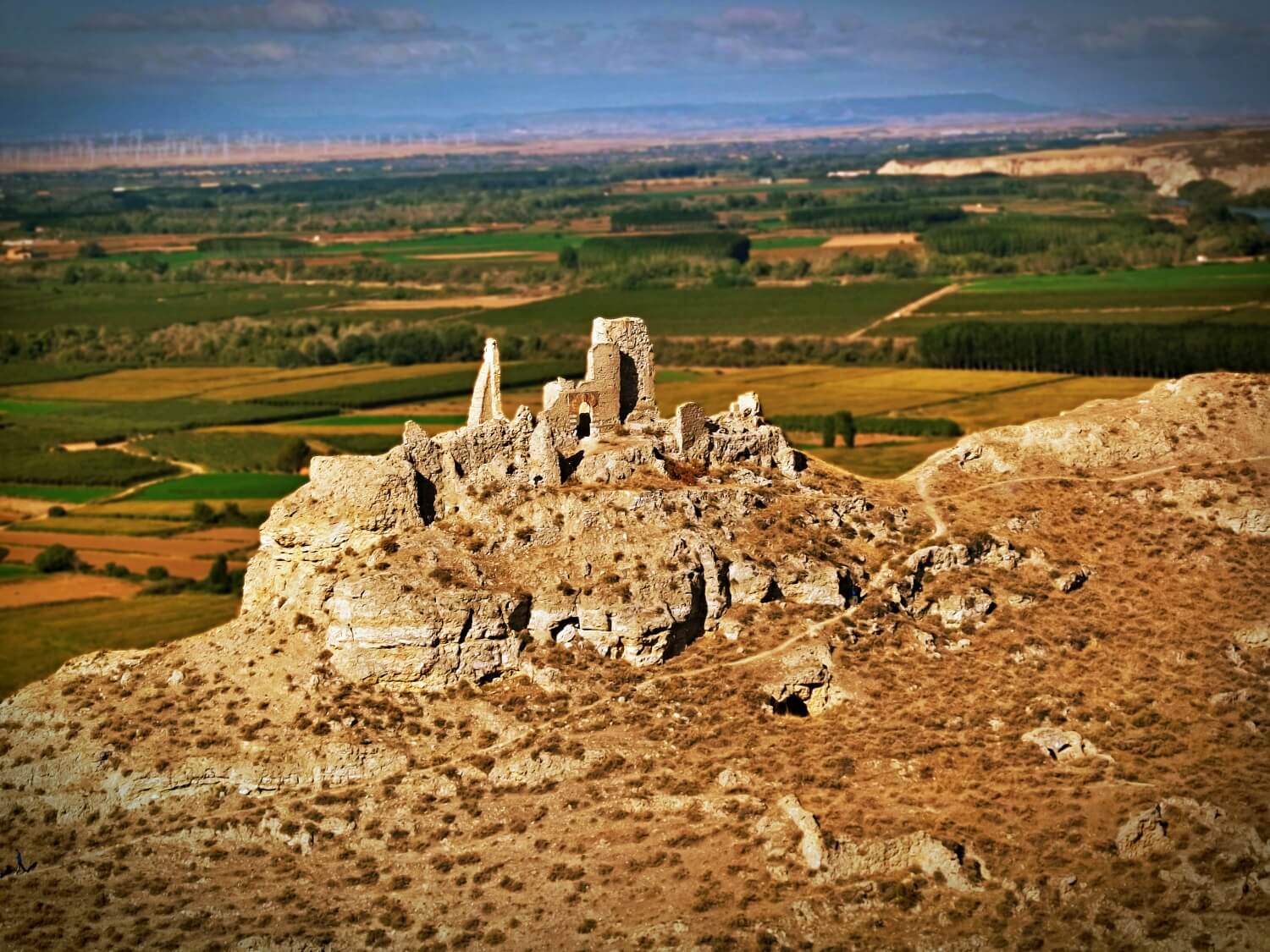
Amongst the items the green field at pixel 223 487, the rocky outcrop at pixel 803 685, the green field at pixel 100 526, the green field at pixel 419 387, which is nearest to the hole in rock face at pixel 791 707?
the rocky outcrop at pixel 803 685

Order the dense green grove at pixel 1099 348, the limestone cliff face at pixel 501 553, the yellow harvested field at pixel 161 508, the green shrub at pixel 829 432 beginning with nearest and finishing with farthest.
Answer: the limestone cliff face at pixel 501 553
the yellow harvested field at pixel 161 508
the green shrub at pixel 829 432
the dense green grove at pixel 1099 348

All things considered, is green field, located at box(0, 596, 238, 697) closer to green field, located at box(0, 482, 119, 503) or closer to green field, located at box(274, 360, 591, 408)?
green field, located at box(0, 482, 119, 503)

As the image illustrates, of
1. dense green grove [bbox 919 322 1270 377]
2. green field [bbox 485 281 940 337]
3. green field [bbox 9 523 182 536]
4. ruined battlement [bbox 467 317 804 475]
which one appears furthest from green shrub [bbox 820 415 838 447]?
ruined battlement [bbox 467 317 804 475]

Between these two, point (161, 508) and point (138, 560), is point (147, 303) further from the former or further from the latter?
point (138, 560)

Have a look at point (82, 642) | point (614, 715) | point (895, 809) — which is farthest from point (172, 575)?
point (895, 809)

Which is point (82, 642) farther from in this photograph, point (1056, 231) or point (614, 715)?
point (1056, 231)

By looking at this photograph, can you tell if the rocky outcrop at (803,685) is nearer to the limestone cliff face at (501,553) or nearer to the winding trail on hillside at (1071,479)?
the limestone cliff face at (501,553)
